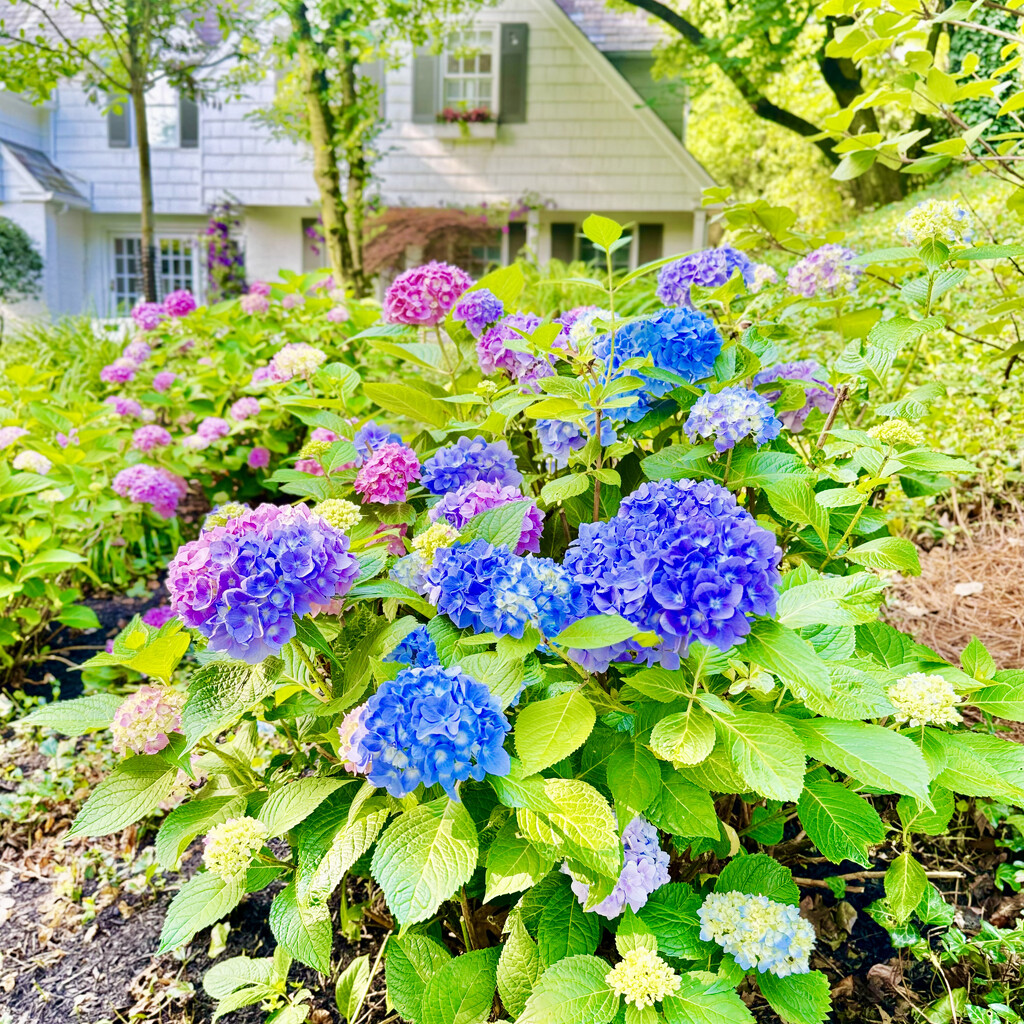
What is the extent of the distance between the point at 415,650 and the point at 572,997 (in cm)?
48

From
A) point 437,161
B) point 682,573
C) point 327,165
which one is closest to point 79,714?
point 682,573

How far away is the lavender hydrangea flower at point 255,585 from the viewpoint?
977 millimetres

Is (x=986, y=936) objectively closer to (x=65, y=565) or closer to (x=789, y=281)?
(x=789, y=281)

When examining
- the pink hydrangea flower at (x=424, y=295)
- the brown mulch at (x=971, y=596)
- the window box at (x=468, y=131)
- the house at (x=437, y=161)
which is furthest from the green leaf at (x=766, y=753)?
the window box at (x=468, y=131)

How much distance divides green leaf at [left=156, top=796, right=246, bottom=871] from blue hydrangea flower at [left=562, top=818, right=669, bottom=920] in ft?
1.75

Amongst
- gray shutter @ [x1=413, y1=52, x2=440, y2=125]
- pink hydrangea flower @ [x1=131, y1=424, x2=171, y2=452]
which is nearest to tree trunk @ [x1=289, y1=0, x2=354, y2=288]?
pink hydrangea flower @ [x1=131, y1=424, x2=171, y2=452]

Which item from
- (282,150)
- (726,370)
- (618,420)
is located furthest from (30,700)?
(282,150)

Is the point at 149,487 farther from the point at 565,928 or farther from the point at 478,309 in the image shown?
the point at 565,928

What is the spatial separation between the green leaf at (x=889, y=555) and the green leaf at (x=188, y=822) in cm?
107

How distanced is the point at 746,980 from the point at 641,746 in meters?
0.70

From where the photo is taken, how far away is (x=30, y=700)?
7.97 feet

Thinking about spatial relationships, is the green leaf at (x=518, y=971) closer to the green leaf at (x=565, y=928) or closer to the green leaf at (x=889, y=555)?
the green leaf at (x=565, y=928)

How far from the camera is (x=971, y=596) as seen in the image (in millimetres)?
2342

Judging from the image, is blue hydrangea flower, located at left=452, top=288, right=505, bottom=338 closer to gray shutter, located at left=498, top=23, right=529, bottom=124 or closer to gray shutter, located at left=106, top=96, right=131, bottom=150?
gray shutter, located at left=498, top=23, right=529, bottom=124
